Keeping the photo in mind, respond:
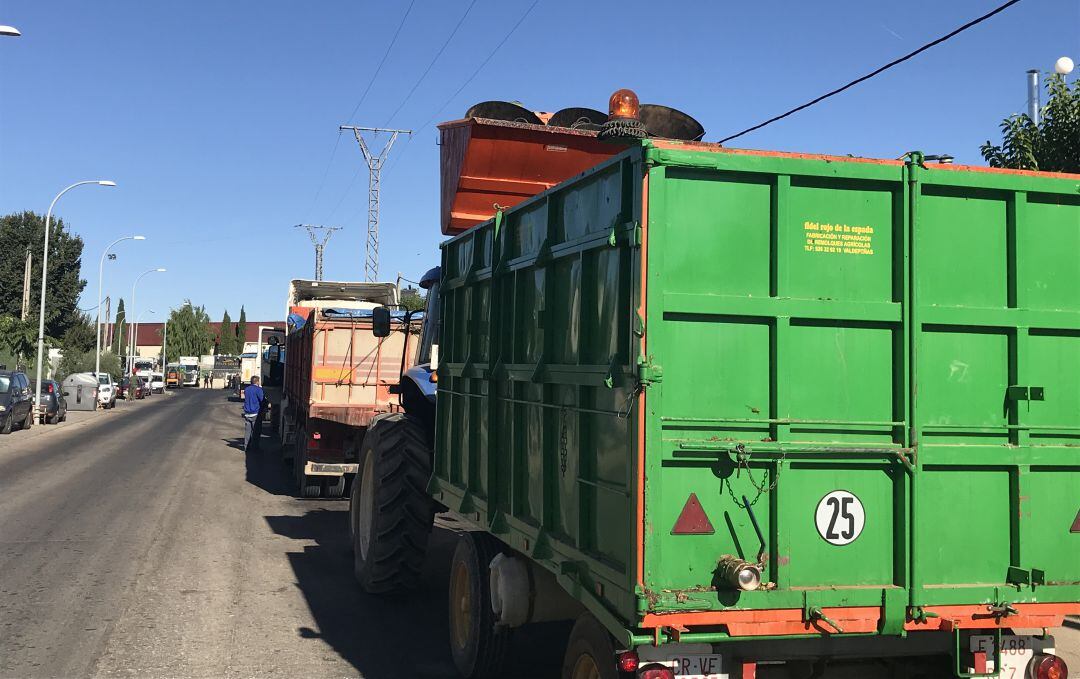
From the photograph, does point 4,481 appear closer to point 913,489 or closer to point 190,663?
point 190,663

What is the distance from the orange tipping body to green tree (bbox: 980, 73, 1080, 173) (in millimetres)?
3849

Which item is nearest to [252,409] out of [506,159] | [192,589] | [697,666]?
[192,589]

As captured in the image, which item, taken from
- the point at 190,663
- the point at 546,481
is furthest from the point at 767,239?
the point at 190,663

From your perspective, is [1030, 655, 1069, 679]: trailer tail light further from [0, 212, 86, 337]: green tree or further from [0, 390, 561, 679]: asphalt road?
[0, 212, 86, 337]: green tree

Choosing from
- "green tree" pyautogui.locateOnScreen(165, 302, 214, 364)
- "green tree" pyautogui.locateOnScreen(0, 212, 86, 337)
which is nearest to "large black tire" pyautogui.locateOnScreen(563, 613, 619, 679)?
"green tree" pyautogui.locateOnScreen(0, 212, 86, 337)

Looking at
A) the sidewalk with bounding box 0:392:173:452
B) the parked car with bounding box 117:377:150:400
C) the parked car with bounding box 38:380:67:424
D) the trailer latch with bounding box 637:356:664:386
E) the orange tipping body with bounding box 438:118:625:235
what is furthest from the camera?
the parked car with bounding box 117:377:150:400

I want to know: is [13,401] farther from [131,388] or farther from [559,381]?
[131,388]

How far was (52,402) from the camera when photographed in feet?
107

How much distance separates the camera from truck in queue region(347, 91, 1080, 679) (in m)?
3.87

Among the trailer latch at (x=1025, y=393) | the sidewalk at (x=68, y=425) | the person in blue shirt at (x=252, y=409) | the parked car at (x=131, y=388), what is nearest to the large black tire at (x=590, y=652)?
the trailer latch at (x=1025, y=393)

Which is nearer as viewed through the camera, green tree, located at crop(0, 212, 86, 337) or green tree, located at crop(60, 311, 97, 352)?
green tree, located at crop(0, 212, 86, 337)

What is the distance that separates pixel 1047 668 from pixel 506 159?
512cm

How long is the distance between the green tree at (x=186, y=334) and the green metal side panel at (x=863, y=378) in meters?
112

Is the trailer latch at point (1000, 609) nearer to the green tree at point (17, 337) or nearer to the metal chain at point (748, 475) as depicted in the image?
the metal chain at point (748, 475)
